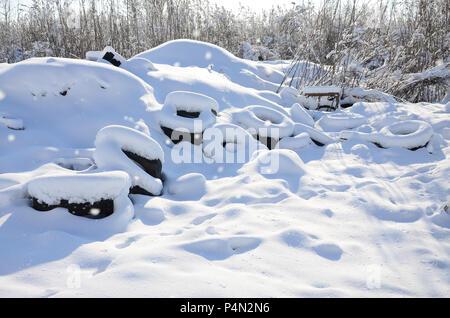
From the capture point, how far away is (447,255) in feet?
5.07

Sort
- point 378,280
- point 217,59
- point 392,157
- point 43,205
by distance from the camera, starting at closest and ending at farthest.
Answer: point 378,280
point 43,205
point 392,157
point 217,59

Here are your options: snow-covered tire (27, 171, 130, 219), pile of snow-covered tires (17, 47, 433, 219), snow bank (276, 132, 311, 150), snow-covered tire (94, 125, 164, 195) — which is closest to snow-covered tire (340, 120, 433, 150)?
pile of snow-covered tires (17, 47, 433, 219)

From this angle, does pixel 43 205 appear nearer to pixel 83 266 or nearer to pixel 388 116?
pixel 83 266

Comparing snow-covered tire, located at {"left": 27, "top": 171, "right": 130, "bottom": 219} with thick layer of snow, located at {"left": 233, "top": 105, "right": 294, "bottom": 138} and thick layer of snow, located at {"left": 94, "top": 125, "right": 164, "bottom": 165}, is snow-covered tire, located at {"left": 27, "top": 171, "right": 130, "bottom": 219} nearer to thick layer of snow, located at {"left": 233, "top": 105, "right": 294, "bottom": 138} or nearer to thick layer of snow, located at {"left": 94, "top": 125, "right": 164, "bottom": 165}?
thick layer of snow, located at {"left": 94, "top": 125, "right": 164, "bottom": 165}

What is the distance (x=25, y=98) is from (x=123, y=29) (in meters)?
4.67

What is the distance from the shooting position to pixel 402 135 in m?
3.42

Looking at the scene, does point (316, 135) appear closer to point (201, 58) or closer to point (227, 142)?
point (227, 142)

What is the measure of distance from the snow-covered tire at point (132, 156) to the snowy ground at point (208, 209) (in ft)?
0.11

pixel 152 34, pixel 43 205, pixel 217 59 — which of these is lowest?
pixel 43 205

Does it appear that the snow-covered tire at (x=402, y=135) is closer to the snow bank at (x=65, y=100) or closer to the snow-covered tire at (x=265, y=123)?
the snow-covered tire at (x=265, y=123)

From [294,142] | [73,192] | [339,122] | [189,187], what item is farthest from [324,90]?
[73,192]

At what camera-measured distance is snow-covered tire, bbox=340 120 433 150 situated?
10.6 feet

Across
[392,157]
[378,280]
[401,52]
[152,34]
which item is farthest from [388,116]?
[152,34]

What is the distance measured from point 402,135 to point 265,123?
1.53 m
